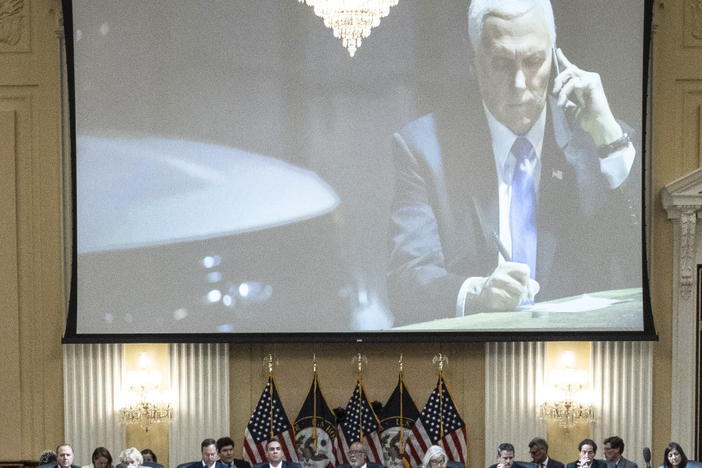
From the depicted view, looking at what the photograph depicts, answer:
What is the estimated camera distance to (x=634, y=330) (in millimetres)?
11102

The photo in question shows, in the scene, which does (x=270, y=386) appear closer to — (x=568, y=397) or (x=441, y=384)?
(x=441, y=384)

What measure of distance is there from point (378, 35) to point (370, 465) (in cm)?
464

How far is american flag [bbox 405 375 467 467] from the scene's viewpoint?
11.1 m

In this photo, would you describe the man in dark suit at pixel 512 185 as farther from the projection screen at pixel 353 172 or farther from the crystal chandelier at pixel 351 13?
the crystal chandelier at pixel 351 13

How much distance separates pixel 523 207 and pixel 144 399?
4696 mm

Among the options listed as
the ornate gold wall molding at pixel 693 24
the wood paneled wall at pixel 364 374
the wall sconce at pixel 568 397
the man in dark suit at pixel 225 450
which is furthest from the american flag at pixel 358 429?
the ornate gold wall molding at pixel 693 24

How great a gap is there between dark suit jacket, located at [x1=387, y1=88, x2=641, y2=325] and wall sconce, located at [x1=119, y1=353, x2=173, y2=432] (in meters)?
2.79

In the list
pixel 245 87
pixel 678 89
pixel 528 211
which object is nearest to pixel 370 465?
pixel 528 211

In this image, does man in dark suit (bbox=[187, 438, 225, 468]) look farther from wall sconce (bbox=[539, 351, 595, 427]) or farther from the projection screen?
wall sconce (bbox=[539, 351, 595, 427])

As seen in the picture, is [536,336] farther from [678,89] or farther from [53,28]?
[53,28]

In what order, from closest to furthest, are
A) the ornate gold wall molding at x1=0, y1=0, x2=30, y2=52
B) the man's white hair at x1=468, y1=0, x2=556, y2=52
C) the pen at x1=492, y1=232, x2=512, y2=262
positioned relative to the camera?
the man's white hair at x1=468, y1=0, x2=556, y2=52 → the pen at x1=492, y1=232, x2=512, y2=262 → the ornate gold wall molding at x1=0, y1=0, x2=30, y2=52

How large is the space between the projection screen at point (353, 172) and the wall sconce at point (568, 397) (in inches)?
17.5

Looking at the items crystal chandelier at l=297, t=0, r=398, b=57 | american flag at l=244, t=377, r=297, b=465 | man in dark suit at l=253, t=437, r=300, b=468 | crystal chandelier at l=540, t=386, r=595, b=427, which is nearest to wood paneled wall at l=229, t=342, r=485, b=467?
american flag at l=244, t=377, r=297, b=465

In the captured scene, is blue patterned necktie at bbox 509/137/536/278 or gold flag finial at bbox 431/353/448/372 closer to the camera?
blue patterned necktie at bbox 509/137/536/278
